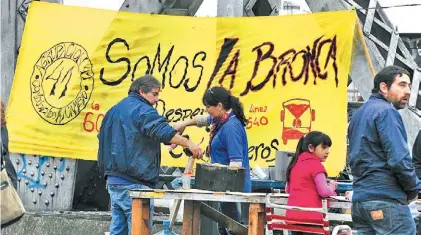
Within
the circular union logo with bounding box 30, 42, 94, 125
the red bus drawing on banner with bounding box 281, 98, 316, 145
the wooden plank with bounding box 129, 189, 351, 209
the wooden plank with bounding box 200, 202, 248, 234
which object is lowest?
the wooden plank with bounding box 200, 202, 248, 234

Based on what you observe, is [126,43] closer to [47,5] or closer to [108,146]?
[47,5]

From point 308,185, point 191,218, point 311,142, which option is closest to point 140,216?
point 191,218

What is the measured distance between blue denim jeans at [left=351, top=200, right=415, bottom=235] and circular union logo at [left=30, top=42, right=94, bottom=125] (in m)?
5.35

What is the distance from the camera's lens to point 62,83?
1219 cm

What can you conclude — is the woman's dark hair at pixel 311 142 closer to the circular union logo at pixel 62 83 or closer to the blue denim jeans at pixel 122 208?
the blue denim jeans at pixel 122 208

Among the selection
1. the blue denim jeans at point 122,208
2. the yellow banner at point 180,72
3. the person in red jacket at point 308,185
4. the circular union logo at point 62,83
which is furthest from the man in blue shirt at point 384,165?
the circular union logo at point 62,83

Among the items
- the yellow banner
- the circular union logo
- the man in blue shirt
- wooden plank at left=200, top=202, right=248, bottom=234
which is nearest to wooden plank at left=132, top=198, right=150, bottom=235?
wooden plank at left=200, top=202, right=248, bottom=234

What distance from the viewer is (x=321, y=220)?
8477 millimetres

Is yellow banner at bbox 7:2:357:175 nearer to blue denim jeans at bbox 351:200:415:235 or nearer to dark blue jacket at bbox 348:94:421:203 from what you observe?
dark blue jacket at bbox 348:94:421:203

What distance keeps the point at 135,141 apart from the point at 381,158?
268 centimetres

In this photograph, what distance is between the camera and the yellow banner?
11344 millimetres

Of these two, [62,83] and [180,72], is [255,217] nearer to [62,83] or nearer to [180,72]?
[180,72]

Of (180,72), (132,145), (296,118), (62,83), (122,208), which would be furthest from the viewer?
(62,83)

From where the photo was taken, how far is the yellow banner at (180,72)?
11344mm
